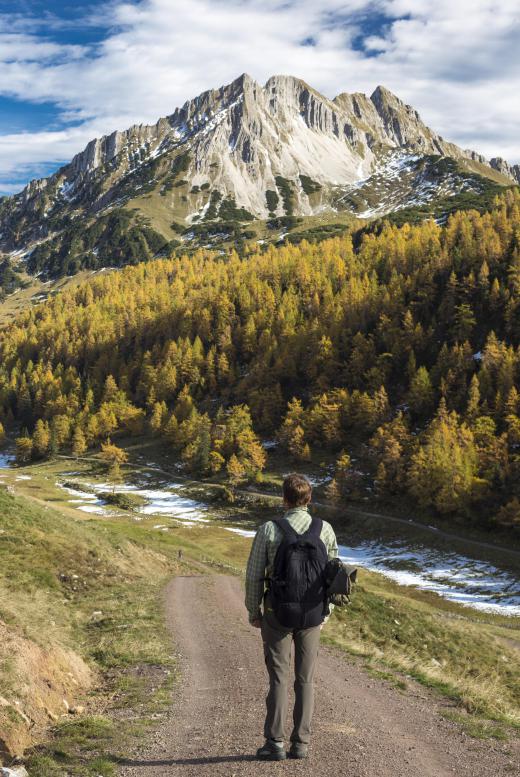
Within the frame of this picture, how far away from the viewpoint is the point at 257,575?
28.7 ft

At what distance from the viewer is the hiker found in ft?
27.9

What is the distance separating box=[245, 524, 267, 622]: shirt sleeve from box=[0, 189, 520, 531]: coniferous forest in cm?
8130

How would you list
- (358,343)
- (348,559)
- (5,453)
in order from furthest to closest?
(5,453), (358,343), (348,559)

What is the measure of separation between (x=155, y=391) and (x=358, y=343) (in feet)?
205

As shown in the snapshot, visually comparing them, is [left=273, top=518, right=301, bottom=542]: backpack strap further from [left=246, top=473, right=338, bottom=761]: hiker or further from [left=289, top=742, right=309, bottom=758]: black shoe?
[left=289, top=742, right=309, bottom=758]: black shoe

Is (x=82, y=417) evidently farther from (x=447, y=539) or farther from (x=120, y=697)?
(x=120, y=697)

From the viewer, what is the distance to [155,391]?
168 m

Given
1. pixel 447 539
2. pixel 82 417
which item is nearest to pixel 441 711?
pixel 447 539

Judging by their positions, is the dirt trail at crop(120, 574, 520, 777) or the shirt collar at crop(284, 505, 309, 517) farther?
the shirt collar at crop(284, 505, 309, 517)

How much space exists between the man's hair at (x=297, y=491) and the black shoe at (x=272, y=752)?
369 cm

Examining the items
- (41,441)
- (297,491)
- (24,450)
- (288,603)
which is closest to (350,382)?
(41,441)

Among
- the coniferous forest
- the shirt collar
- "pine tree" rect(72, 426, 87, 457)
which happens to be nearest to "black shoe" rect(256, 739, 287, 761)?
the shirt collar

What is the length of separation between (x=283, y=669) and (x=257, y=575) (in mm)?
1514

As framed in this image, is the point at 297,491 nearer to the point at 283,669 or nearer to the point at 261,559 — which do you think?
the point at 261,559
